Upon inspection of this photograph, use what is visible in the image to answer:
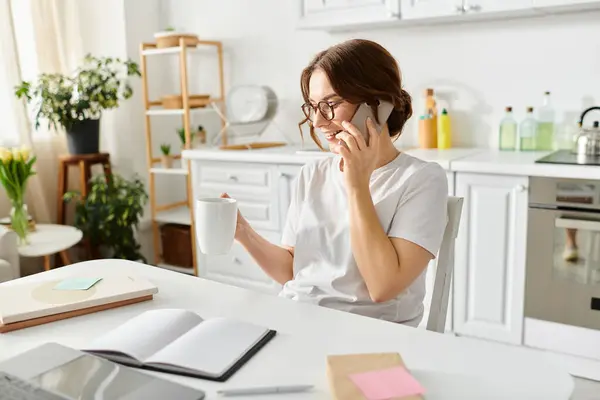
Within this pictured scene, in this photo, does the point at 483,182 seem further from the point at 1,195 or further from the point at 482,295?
the point at 1,195

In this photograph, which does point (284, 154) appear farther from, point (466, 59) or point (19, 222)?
point (19, 222)

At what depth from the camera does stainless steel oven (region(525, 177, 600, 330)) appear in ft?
7.26

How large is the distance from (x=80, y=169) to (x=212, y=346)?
8.89ft

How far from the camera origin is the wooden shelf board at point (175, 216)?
352 centimetres

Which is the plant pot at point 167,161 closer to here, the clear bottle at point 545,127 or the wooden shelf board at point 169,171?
the wooden shelf board at point 169,171

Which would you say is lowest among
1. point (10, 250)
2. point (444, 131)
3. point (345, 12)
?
point (10, 250)

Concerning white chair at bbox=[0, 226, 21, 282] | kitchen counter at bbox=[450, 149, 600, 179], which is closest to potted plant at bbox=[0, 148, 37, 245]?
white chair at bbox=[0, 226, 21, 282]

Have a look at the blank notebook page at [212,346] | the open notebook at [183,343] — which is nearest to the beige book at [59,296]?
the open notebook at [183,343]

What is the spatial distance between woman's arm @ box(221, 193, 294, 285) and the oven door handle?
4.19 feet

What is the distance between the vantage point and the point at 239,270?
3.26m

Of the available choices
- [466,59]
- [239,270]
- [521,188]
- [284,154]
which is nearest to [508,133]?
[466,59]

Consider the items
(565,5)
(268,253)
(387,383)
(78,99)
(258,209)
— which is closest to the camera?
(387,383)

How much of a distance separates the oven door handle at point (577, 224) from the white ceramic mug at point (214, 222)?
1.58 m

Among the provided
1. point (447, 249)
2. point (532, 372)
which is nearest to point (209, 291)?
point (447, 249)
